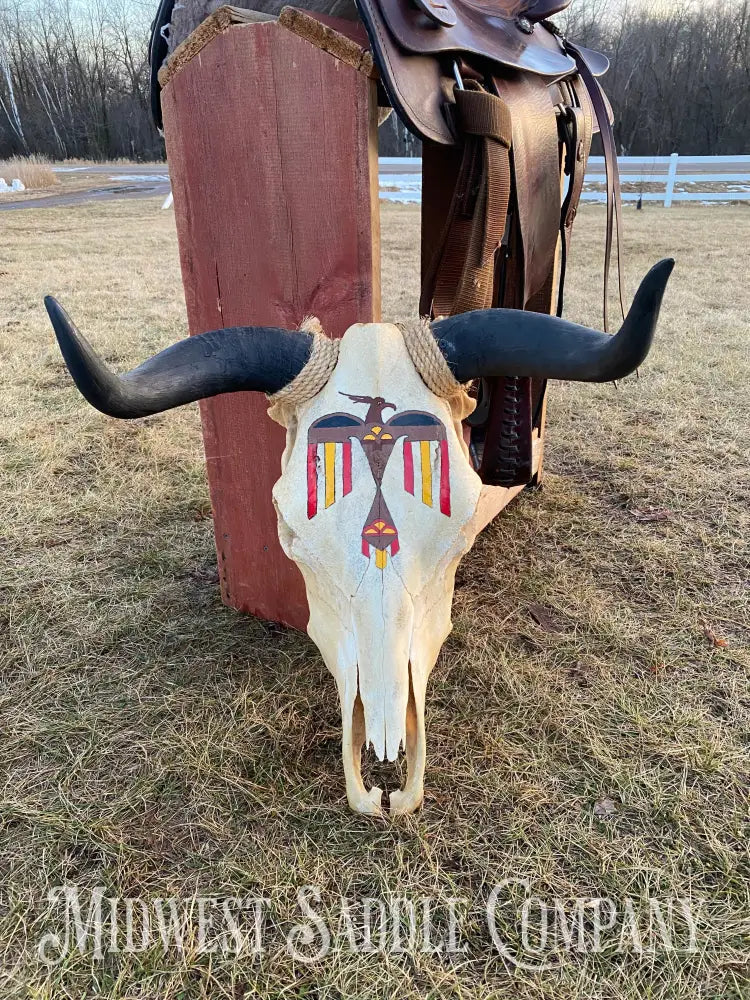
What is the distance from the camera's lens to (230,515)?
2.65 metres

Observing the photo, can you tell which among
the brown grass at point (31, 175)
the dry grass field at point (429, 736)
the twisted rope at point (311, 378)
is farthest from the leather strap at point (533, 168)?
the brown grass at point (31, 175)

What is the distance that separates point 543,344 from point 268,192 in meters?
1.08

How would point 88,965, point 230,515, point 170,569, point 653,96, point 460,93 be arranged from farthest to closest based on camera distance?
point 653,96
point 170,569
point 230,515
point 460,93
point 88,965

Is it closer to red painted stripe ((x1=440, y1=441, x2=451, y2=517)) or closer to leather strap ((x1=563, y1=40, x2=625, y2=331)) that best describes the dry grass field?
red painted stripe ((x1=440, y1=441, x2=451, y2=517))

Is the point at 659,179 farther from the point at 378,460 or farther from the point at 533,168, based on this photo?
the point at 378,460

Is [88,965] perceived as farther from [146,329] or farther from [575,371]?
[146,329]

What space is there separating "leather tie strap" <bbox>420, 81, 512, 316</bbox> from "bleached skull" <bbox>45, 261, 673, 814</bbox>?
0.49m

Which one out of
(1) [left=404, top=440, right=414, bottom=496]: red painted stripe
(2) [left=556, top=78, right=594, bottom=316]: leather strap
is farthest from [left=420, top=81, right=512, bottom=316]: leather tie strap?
(2) [left=556, top=78, right=594, bottom=316]: leather strap

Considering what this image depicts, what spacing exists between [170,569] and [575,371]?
226 cm

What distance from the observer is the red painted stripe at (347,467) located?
4.83 feet

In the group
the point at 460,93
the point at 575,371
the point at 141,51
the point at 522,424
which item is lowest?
the point at 522,424

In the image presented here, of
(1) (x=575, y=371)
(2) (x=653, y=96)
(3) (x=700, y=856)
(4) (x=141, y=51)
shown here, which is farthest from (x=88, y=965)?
(4) (x=141, y=51)

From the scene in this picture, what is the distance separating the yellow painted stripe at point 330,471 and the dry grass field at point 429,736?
1.00 m

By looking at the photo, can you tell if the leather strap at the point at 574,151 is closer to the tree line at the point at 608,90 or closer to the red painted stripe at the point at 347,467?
the red painted stripe at the point at 347,467
